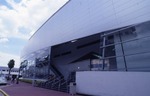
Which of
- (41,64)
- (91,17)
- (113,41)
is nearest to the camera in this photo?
(113,41)

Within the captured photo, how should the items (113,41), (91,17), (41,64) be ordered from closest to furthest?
1. (113,41)
2. (91,17)
3. (41,64)

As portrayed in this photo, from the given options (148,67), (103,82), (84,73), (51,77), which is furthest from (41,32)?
(148,67)

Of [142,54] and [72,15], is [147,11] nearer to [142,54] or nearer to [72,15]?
[142,54]

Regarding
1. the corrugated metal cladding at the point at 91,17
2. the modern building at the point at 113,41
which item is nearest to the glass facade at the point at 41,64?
the corrugated metal cladding at the point at 91,17

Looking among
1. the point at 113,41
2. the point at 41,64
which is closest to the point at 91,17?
the point at 113,41

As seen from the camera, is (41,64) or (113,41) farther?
(41,64)

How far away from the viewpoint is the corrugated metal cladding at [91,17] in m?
15.7

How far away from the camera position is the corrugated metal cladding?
51.4ft

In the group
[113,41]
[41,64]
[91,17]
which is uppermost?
[91,17]

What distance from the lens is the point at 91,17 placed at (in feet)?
70.1

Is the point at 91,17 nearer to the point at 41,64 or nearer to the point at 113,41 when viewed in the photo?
the point at 113,41

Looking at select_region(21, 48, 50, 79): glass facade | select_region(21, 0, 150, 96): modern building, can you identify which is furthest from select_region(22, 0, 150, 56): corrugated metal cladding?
select_region(21, 48, 50, 79): glass facade

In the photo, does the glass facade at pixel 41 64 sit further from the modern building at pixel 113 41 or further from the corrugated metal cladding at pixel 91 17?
the modern building at pixel 113 41

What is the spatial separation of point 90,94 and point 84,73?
2.22m
